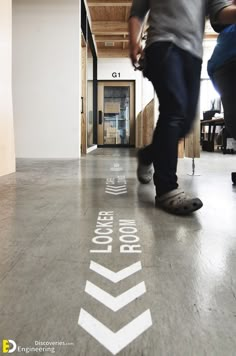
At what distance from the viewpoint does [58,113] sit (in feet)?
18.6

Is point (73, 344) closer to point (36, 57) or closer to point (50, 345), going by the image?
point (50, 345)

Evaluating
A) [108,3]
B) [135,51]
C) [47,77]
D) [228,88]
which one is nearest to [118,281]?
[135,51]

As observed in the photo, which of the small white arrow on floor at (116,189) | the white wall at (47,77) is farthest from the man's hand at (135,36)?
the white wall at (47,77)

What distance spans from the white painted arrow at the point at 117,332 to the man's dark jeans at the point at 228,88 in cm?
164

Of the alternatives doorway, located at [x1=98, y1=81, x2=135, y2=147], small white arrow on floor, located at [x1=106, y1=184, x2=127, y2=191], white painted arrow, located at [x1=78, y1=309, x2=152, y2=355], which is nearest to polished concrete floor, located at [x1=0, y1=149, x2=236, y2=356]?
white painted arrow, located at [x1=78, y1=309, x2=152, y2=355]

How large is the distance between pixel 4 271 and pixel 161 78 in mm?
1042

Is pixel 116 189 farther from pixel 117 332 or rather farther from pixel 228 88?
pixel 117 332

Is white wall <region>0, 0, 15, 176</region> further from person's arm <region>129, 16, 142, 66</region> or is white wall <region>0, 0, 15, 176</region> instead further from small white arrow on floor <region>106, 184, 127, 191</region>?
person's arm <region>129, 16, 142, 66</region>

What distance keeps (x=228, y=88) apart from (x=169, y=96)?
64 centimetres

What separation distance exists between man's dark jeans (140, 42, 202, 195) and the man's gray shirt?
0.04 meters

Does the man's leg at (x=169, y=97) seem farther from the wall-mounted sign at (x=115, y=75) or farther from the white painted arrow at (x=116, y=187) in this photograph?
the wall-mounted sign at (x=115, y=75)

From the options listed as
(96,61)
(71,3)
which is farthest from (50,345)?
(96,61)

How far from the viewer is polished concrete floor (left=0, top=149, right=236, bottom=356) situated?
0.53 m

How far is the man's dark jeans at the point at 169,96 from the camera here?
4.94ft
